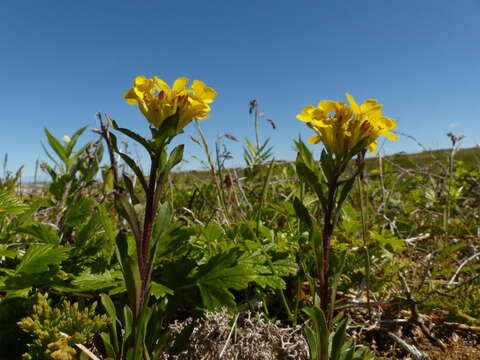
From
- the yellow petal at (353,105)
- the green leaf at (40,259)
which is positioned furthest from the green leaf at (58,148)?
the yellow petal at (353,105)

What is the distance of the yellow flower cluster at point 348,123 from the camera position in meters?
1.12

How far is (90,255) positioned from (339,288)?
4.09ft

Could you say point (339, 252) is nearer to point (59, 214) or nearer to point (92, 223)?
point (92, 223)

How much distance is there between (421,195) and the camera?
3.76 metres

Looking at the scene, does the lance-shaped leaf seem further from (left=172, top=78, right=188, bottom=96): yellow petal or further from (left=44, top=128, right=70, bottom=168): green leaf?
(left=44, top=128, right=70, bottom=168): green leaf

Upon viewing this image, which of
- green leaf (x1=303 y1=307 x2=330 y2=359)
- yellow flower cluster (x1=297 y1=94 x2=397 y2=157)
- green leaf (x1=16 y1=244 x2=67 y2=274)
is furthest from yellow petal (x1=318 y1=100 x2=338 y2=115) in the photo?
green leaf (x1=16 y1=244 x2=67 y2=274)

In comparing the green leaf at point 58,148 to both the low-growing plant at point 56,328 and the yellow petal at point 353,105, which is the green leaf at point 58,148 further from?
the yellow petal at point 353,105

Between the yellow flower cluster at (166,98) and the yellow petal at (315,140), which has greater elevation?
the yellow flower cluster at (166,98)

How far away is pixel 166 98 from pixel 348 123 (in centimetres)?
60

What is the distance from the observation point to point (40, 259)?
52.1 inches

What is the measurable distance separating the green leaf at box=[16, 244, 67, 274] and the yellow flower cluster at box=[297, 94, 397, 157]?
42.0 inches

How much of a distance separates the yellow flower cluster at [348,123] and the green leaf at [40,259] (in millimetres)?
1067

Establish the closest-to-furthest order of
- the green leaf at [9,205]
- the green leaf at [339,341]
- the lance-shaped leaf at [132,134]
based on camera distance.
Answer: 1. the lance-shaped leaf at [132,134]
2. the green leaf at [339,341]
3. the green leaf at [9,205]

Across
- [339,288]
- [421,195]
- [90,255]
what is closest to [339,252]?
[339,288]
